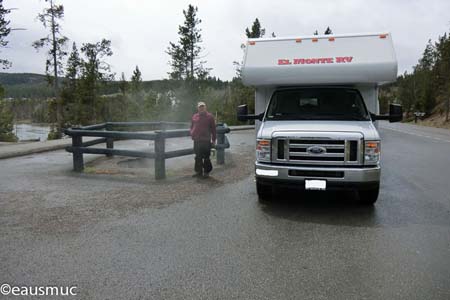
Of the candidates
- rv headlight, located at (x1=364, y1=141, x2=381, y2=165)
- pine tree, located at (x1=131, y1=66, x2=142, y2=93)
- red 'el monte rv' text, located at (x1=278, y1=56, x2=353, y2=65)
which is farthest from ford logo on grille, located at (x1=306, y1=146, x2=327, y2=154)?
pine tree, located at (x1=131, y1=66, x2=142, y2=93)

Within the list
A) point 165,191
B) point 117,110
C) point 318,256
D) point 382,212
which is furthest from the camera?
point 117,110

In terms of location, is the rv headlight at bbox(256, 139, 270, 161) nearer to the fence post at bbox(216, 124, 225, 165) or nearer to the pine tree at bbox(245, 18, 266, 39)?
the fence post at bbox(216, 124, 225, 165)

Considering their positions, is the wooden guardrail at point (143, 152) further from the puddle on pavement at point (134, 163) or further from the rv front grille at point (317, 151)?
the rv front grille at point (317, 151)

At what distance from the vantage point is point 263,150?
19.6 feet

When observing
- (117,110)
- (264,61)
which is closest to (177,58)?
(117,110)

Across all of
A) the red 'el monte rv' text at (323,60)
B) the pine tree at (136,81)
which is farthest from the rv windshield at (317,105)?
the pine tree at (136,81)

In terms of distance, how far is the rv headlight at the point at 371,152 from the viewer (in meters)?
5.56

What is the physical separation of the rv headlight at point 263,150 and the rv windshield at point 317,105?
3.24ft

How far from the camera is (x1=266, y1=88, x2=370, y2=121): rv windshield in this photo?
664cm

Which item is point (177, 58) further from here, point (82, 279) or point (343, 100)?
point (82, 279)

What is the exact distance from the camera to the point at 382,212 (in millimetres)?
5930

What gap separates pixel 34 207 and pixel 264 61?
5019 mm

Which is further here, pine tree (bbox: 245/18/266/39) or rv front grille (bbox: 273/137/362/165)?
pine tree (bbox: 245/18/266/39)

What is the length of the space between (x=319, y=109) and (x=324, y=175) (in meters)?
1.61
